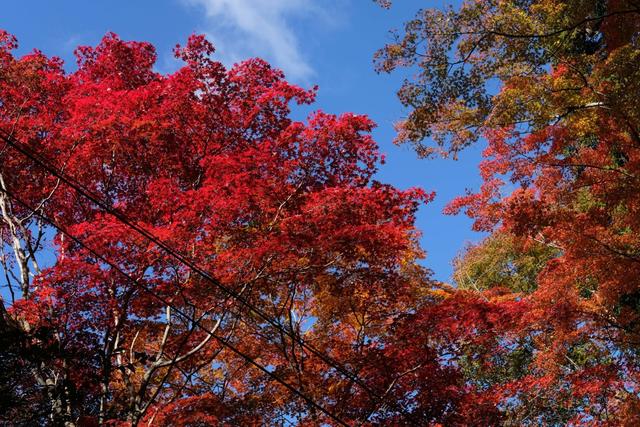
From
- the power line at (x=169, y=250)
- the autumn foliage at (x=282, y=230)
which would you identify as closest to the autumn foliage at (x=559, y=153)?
the autumn foliage at (x=282, y=230)

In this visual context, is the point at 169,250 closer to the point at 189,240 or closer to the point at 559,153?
the point at 189,240

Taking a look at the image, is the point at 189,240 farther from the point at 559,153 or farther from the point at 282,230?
the point at 559,153

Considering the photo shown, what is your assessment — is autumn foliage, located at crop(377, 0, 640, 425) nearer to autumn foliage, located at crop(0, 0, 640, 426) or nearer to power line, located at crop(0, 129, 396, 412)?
autumn foliage, located at crop(0, 0, 640, 426)

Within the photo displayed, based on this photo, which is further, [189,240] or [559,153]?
[559,153]

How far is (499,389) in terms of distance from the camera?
41.8ft

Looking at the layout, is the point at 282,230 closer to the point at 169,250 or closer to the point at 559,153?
the point at 169,250

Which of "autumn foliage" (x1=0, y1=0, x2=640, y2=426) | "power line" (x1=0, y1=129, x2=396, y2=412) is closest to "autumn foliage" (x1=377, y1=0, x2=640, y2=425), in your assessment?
"autumn foliage" (x1=0, y1=0, x2=640, y2=426)

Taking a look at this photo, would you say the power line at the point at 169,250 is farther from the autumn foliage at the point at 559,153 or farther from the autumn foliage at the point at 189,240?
the autumn foliage at the point at 559,153

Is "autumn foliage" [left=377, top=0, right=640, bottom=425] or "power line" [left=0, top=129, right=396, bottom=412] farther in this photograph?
"autumn foliage" [left=377, top=0, right=640, bottom=425]

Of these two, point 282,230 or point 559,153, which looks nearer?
point 282,230

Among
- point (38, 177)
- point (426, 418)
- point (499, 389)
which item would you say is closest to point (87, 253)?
point (38, 177)

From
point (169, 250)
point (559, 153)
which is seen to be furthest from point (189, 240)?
point (559, 153)

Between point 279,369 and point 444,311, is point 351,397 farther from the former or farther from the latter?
point 444,311

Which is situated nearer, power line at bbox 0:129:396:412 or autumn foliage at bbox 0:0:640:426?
power line at bbox 0:129:396:412
